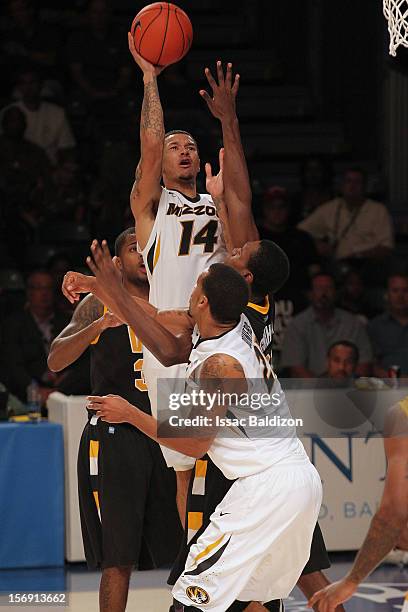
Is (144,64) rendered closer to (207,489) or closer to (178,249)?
(178,249)

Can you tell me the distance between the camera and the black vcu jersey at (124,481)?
5.78 meters

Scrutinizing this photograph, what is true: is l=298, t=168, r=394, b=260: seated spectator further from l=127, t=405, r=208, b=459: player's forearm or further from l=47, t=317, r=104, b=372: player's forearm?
l=127, t=405, r=208, b=459: player's forearm

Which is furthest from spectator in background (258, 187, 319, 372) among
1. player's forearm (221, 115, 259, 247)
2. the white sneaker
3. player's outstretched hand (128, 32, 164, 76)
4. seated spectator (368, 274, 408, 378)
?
player's outstretched hand (128, 32, 164, 76)

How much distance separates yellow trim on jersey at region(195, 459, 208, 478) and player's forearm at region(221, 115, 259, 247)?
1033mm

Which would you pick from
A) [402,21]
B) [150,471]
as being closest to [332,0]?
[402,21]

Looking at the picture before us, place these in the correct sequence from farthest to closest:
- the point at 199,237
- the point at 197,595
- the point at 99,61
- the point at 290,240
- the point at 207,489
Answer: the point at 99,61 < the point at 290,240 < the point at 199,237 < the point at 207,489 < the point at 197,595

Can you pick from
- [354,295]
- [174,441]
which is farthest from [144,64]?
[354,295]

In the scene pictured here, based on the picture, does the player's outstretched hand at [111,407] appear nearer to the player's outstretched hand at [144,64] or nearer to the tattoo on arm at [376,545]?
the tattoo on arm at [376,545]

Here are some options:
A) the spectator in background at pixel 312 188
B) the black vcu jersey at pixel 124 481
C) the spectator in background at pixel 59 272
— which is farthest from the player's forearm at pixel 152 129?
the spectator in background at pixel 312 188

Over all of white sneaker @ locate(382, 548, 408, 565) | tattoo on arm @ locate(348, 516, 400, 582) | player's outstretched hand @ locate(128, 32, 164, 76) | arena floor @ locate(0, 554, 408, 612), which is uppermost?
player's outstretched hand @ locate(128, 32, 164, 76)

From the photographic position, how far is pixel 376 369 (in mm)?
9359

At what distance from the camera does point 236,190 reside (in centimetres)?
579

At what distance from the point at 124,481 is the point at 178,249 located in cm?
112

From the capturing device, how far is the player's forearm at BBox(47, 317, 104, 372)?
5682 millimetres
